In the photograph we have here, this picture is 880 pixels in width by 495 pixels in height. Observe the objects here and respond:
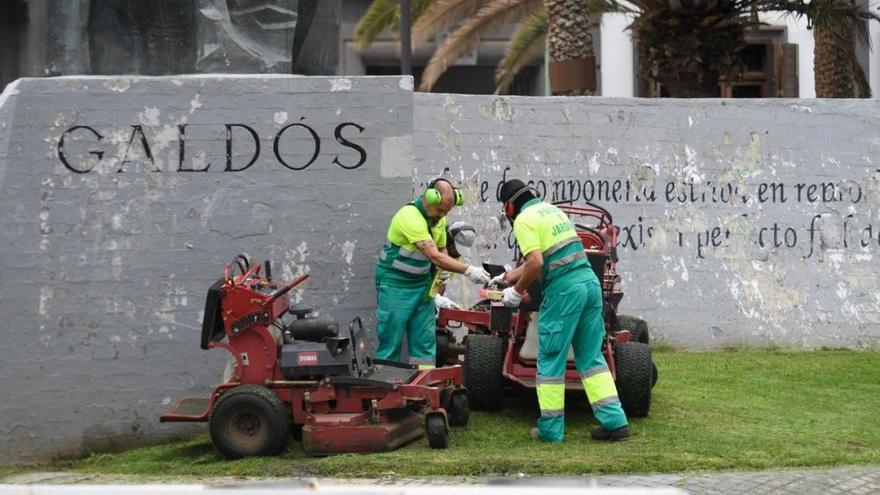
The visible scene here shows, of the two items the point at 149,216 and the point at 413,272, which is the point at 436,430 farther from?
the point at 149,216

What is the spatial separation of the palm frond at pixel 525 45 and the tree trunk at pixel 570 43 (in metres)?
4.73

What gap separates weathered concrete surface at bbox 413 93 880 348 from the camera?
39.9ft

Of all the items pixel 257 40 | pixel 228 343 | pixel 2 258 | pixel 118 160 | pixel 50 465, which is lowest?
pixel 50 465

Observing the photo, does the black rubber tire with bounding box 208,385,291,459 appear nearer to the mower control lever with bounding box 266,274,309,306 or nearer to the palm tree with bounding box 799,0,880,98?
the mower control lever with bounding box 266,274,309,306

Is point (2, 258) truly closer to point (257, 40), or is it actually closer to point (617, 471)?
point (257, 40)

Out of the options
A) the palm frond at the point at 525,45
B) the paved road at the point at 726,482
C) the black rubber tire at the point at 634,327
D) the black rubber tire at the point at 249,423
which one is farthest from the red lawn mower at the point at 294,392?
the palm frond at the point at 525,45

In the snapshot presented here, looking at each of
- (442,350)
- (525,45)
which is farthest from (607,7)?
(442,350)

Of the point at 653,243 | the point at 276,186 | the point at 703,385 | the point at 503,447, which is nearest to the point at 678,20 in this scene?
the point at 653,243

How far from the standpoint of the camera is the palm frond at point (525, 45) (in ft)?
68.5

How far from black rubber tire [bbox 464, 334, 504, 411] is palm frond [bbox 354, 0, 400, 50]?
1358cm

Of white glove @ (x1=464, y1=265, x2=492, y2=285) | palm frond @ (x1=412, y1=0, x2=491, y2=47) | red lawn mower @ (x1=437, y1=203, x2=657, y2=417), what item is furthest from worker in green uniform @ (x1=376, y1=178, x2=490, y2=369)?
palm frond @ (x1=412, y1=0, x2=491, y2=47)

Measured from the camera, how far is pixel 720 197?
40.9 ft

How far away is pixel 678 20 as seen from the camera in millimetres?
15078

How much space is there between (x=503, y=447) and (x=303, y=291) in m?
2.01
